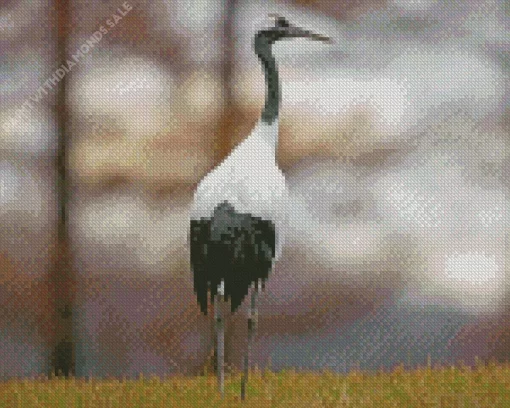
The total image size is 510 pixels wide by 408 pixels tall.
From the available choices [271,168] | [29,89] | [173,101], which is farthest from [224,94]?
[29,89]

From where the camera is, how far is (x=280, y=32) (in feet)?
12.0

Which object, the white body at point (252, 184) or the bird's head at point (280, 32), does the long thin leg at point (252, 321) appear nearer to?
the white body at point (252, 184)

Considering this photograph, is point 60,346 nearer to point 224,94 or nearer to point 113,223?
point 113,223

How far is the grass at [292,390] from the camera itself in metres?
3.42

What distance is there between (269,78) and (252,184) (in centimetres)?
49

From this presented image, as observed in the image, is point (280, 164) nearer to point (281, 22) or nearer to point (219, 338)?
point (281, 22)

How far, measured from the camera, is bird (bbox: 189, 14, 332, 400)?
3428 mm

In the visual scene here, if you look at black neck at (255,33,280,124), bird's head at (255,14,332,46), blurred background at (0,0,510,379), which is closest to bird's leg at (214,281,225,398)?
blurred background at (0,0,510,379)

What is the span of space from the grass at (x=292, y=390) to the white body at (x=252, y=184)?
0.62 m

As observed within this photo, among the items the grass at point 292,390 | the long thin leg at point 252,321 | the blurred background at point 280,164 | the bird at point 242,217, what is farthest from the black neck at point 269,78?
the grass at point 292,390

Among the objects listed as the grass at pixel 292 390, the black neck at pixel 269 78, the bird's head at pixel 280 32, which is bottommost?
the grass at pixel 292 390

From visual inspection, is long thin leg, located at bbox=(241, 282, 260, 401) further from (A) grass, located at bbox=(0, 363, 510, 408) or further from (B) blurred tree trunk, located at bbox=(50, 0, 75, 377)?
(B) blurred tree trunk, located at bbox=(50, 0, 75, 377)

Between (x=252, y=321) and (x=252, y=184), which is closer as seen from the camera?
(x=252, y=184)

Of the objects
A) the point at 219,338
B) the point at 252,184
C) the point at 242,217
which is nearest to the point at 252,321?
the point at 219,338
